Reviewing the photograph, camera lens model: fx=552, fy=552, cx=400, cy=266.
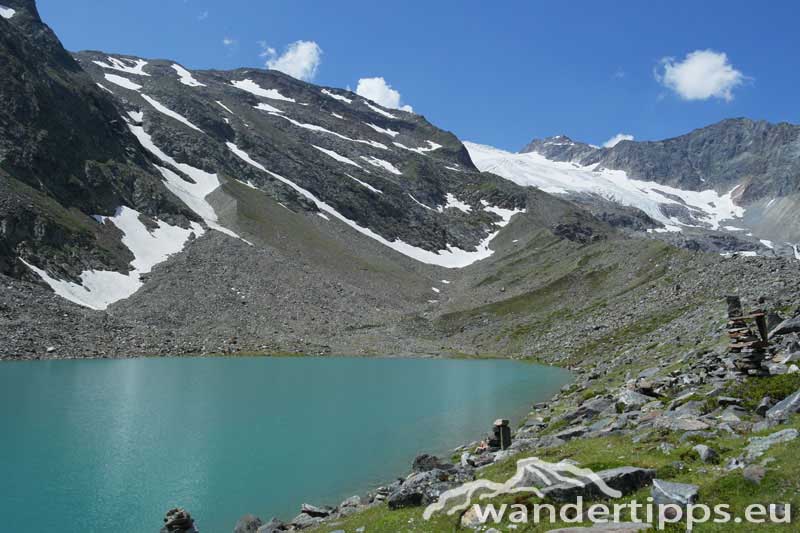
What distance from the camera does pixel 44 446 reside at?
2956cm

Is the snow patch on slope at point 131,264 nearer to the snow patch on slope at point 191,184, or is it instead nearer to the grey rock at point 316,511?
the snow patch on slope at point 191,184

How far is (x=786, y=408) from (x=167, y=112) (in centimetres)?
18578

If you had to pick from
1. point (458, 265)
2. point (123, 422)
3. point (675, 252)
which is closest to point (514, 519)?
point (123, 422)

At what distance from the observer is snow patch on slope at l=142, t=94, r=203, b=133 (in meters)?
168

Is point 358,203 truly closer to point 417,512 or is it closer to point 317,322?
point 317,322

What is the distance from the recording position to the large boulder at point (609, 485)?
1281 cm

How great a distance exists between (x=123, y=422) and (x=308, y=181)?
13411 cm

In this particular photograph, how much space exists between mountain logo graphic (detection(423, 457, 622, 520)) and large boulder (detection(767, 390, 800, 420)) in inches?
236

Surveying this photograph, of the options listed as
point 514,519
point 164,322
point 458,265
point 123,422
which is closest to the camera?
point 514,519

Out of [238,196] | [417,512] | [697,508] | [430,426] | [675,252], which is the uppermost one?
[238,196]

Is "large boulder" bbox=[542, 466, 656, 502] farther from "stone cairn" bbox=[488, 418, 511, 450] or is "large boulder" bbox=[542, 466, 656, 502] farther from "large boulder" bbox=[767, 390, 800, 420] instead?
"stone cairn" bbox=[488, 418, 511, 450]

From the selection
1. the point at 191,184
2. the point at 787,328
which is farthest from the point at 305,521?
the point at 191,184

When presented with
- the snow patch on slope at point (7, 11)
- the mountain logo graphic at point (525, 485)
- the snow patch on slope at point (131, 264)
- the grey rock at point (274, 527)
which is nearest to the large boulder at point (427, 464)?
the grey rock at point (274, 527)

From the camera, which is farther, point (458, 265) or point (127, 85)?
point (127, 85)
